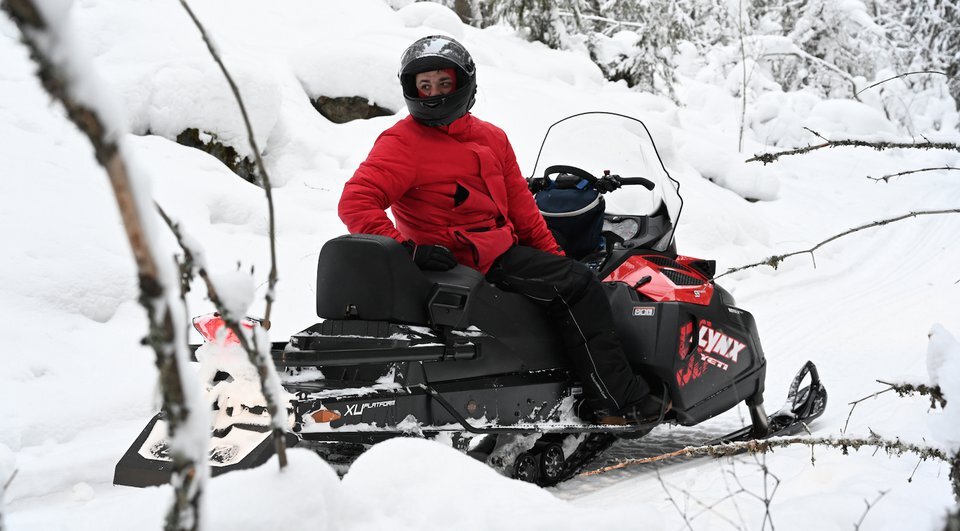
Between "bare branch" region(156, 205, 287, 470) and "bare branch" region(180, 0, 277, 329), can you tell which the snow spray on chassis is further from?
"bare branch" region(180, 0, 277, 329)

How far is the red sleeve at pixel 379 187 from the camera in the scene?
280cm

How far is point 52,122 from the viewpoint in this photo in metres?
5.55

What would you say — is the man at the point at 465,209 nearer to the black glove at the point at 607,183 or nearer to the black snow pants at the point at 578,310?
the black snow pants at the point at 578,310

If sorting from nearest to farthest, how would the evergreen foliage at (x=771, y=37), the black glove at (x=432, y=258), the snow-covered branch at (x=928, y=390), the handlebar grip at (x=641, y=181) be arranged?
the snow-covered branch at (x=928, y=390)
the black glove at (x=432, y=258)
the handlebar grip at (x=641, y=181)
the evergreen foliage at (x=771, y=37)

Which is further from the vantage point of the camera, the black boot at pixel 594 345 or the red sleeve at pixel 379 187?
the black boot at pixel 594 345

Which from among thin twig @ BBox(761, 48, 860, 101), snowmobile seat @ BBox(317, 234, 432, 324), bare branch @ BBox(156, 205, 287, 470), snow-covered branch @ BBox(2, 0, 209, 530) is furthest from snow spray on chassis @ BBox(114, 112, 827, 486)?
thin twig @ BBox(761, 48, 860, 101)

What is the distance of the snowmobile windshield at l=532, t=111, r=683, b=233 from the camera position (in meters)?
4.03

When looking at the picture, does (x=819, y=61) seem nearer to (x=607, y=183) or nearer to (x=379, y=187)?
(x=607, y=183)

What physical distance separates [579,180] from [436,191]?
1.06m

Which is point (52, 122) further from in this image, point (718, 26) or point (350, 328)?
point (718, 26)

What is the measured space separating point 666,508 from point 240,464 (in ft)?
4.33

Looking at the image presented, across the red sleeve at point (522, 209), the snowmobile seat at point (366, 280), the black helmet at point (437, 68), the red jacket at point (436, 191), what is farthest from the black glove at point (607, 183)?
the snowmobile seat at point (366, 280)

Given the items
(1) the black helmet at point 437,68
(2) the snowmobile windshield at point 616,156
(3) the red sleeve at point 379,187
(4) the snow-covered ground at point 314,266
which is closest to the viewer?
(4) the snow-covered ground at point 314,266

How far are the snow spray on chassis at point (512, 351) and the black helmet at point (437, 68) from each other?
69cm
